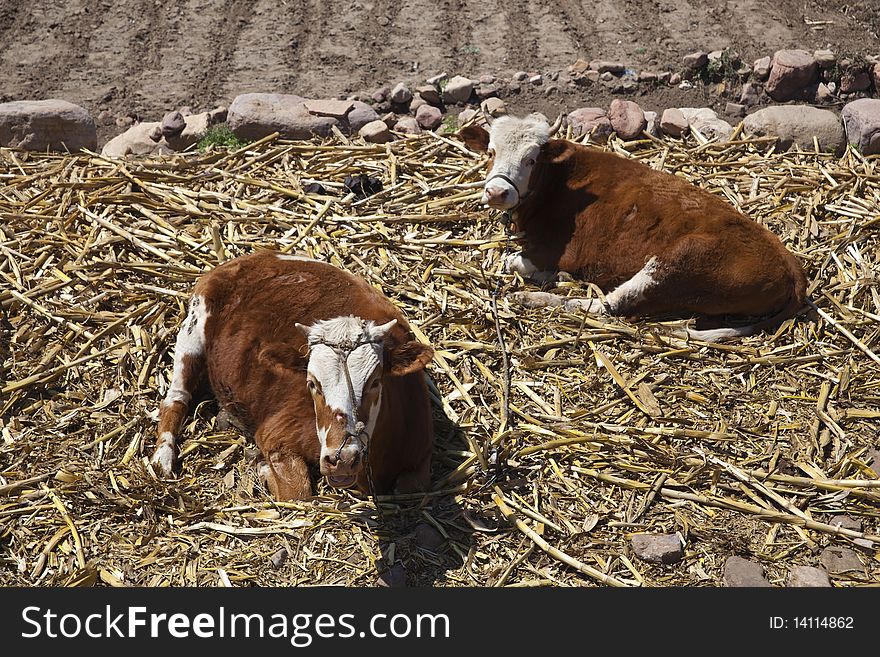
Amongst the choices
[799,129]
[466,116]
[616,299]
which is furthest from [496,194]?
[799,129]

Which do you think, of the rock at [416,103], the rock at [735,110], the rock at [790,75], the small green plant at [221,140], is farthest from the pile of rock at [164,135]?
the rock at [790,75]

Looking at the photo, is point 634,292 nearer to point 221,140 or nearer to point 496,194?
point 496,194

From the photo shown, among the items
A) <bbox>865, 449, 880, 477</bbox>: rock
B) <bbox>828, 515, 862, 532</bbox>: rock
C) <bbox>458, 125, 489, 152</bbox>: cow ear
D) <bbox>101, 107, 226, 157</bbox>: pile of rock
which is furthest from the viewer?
<bbox>101, 107, 226, 157</bbox>: pile of rock

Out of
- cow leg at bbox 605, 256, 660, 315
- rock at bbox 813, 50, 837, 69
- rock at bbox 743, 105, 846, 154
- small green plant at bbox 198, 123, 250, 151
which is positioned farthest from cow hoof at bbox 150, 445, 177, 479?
rock at bbox 813, 50, 837, 69

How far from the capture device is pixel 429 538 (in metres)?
5.07

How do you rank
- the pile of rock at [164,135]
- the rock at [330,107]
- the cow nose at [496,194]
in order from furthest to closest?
the rock at [330,107], the pile of rock at [164,135], the cow nose at [496,194]

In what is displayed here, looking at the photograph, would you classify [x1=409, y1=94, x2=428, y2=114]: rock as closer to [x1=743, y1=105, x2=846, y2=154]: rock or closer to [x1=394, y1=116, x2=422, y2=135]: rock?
[x1=394, y1=116, x2=422, y2=135]: rock

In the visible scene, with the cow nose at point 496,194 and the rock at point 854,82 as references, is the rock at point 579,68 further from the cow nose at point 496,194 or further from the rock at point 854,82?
the cow nose at point 496,194

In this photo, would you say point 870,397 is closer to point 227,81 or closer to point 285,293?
point 285,293

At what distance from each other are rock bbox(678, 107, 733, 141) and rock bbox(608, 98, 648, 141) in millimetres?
518

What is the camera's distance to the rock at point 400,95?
33.0 ft

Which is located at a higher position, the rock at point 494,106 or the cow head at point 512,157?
the cow head at point 512,157

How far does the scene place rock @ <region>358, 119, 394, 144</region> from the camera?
9266mm

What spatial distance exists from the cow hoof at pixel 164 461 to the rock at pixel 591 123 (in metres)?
5.57
